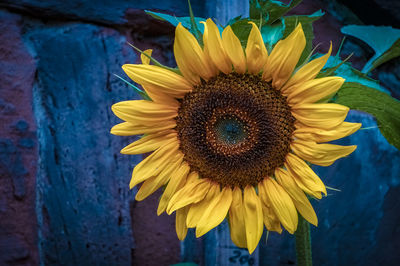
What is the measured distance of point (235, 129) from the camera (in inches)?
27.5

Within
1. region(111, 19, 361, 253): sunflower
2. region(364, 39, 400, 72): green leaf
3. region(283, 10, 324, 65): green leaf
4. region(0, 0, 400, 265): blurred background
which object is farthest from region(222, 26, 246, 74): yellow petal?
region(0, 0, 400, 265): blurred background

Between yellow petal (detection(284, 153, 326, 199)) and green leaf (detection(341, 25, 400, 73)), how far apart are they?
0.27 metres

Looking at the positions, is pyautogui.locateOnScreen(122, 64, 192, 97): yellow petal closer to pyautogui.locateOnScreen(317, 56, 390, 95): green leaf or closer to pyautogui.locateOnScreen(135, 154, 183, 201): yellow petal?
pyautogui.locateOnScreen(135, 154, 183, 201): yellow petal

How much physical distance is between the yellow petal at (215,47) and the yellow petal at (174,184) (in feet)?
0.72

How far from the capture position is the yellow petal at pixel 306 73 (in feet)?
1.83

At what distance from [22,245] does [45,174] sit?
252 mm

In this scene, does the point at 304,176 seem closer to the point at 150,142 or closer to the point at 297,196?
the point at 297,196

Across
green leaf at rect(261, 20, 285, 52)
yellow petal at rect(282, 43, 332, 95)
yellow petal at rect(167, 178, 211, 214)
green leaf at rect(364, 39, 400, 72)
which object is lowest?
yellow petal at rect(167, 178, 211, 214)

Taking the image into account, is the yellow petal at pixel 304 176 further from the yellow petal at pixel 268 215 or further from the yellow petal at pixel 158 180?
the yellow petal at pixel 158 180

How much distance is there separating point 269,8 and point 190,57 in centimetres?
16

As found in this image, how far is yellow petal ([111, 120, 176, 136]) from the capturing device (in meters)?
0.66

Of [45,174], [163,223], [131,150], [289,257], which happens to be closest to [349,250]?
[289,257]

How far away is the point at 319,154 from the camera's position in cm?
59

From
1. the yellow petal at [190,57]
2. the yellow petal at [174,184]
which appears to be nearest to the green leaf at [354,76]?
the yellow petal at [190,57]
